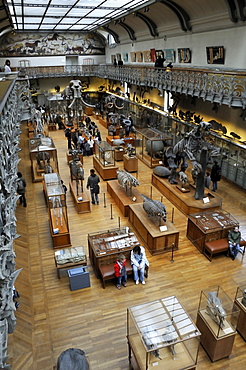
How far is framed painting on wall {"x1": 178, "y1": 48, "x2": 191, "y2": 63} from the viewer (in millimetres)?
18567

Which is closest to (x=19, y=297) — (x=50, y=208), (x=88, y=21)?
(x=50, y=208)

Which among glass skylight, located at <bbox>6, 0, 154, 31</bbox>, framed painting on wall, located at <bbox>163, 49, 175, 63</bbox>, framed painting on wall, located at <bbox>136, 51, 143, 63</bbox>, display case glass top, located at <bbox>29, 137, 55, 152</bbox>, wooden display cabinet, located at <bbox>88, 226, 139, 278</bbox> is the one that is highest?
glass skylight, located at <bbox>6, 0, 154, 31</bbox>

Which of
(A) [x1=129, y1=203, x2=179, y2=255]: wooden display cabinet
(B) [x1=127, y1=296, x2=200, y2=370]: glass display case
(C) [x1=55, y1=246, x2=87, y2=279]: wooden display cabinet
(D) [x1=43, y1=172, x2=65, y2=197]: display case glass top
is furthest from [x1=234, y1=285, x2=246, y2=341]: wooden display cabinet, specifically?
(D) [x1=43, y1=172, x2=65, y2=197]: display case glass top

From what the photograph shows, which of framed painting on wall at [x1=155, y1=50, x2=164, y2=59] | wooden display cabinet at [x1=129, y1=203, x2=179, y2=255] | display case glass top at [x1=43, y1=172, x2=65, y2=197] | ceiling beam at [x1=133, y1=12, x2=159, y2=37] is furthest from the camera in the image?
ceiling beam at [x1=133, y1=12, x2=159, y2=37]

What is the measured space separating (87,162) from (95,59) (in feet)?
81.5

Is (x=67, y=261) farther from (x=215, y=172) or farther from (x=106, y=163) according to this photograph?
(x=106, y=163)

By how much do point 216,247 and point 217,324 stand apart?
A: 3035 millimetres

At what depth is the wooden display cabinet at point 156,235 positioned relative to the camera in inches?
337

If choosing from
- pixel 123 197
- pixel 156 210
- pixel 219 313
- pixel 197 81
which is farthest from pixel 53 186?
pixel 197 81

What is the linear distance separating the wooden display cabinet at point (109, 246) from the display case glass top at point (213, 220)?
7.00ft

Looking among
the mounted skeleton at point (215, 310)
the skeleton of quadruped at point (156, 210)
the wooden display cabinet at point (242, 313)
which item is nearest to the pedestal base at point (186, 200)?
the skeleton of quadruped at point (156, 210)

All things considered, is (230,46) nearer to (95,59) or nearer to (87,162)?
(87,162)

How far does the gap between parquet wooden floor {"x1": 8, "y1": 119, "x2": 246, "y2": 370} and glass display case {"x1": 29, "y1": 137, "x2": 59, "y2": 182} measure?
3.61m

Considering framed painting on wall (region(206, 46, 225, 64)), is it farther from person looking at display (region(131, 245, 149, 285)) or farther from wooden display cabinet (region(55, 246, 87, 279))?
wooden display cabinet (region(55, 246, 87, 279))
